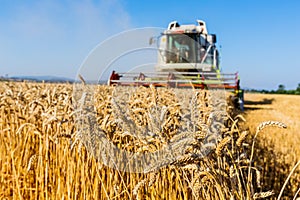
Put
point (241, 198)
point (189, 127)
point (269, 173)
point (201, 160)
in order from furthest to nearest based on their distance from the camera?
point (269, 173), point (189, 127), point (201, 160), point (241, 198)

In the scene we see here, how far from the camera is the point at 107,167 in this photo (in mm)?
2170

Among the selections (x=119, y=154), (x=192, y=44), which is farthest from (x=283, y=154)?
(x=192, y=44)

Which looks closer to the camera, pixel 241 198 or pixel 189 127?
pixel 241 198

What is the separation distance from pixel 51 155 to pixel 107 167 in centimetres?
65

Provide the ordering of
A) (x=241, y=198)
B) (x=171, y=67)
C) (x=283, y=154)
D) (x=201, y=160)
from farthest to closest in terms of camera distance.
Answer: (x=171, y=67)
(x=283, y=154)
(x=201, y=160)
(x=241, y=198)

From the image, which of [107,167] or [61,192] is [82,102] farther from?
[61,192]

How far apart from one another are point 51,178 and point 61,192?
30 cm

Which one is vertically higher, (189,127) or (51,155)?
(189,127)

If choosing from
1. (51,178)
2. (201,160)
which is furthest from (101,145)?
(201,160)

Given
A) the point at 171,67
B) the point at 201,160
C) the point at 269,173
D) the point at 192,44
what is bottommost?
the point at 269,173

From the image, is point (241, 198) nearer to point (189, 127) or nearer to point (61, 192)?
point (189, 127)

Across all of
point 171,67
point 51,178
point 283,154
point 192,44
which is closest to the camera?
point 51,178

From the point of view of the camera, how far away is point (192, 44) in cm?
A: 1240

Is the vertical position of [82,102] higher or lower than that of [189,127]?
higher
